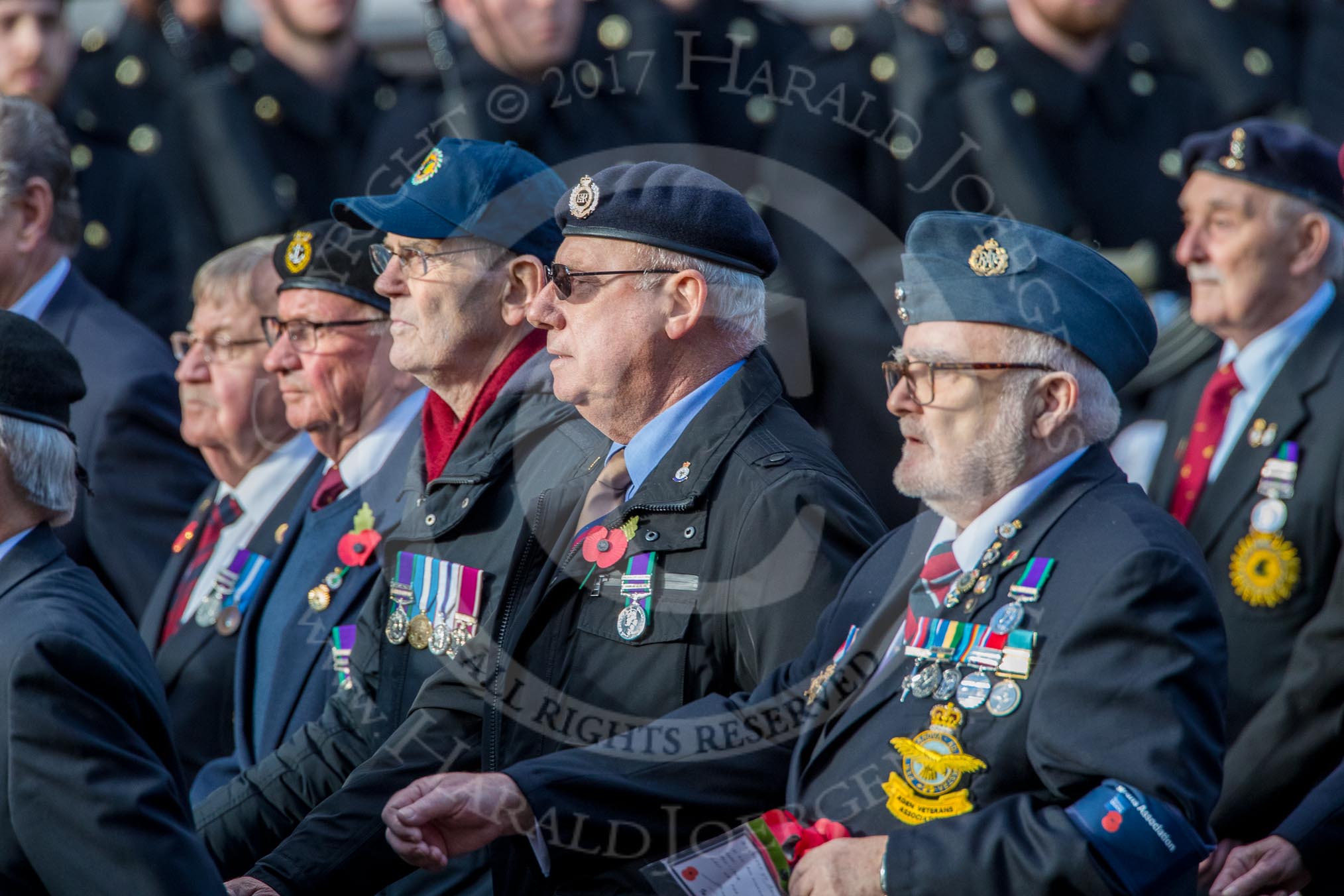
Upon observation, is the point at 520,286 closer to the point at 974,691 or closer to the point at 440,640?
the point at 440,640

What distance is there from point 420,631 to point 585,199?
0.97m

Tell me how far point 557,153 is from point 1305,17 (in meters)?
3.04

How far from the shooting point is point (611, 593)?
3.31 metres

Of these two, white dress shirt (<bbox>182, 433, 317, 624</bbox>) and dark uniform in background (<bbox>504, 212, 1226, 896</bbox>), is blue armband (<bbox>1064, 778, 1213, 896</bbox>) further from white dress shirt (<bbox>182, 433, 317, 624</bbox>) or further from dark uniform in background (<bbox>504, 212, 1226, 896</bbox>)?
white dress shirt (<bbox>182, 433, 317, 624</bbox>)

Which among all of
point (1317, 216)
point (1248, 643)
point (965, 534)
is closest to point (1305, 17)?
point (1317, 216)

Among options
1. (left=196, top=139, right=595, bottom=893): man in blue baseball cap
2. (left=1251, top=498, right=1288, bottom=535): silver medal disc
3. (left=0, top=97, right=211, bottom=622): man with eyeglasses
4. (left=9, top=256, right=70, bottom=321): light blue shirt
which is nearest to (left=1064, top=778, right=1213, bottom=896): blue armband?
(left=196, top=139, right=595, bottom=893): man in blue baseball cap

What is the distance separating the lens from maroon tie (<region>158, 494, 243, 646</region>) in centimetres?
494

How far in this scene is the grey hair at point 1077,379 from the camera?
3.05 m

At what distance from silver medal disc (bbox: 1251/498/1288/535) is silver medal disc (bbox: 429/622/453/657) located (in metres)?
2.16

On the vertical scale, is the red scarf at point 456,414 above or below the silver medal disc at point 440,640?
above

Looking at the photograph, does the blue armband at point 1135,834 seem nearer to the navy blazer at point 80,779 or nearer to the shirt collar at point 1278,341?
the navy blazer at point 80,779

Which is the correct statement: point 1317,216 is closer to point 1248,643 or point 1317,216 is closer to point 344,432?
point 1248,643

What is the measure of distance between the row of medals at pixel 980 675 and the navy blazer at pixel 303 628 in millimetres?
1616

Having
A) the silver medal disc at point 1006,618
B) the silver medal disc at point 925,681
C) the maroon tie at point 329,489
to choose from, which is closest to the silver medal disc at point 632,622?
the silver medal disc at point 925,681
